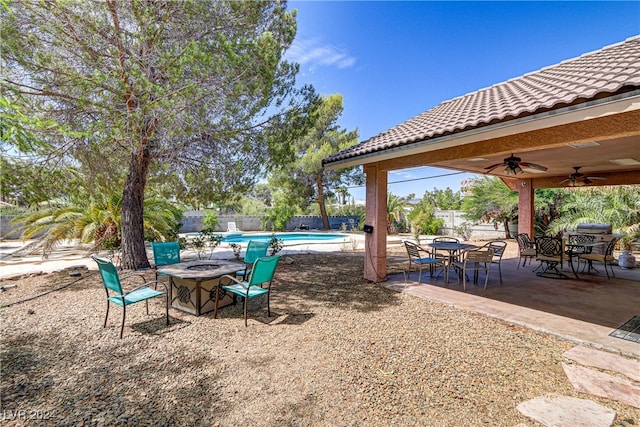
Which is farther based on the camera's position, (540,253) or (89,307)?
(540,253)

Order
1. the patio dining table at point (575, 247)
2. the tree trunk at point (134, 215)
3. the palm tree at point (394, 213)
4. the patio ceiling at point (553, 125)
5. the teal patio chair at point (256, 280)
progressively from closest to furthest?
the patio ceiling at point (553, 125) → the teal patio chair at point (256, 280) → the tree trunk at point (134, 215) → the patio dining table at point (575, 247) → the palm tree at point (394, 213)

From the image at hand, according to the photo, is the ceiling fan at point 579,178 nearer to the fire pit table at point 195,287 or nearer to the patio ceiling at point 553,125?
the patio ceiling at point 553,125

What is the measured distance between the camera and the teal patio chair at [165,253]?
6555 mm

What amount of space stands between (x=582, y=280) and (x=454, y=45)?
33.2 feet

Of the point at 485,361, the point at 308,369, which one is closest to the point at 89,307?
the point at 308,369

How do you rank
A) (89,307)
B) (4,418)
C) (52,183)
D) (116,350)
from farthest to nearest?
(52,183) < (89,307) < (116,350) < (4,418)

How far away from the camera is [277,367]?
3338 millimetres

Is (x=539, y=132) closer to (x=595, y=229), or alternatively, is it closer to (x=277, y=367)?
(x=277, y=367)

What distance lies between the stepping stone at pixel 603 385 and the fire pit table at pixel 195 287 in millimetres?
4695

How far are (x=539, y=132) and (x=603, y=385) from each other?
3180 millimetres

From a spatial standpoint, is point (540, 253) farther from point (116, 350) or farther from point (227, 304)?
point (116, 350)

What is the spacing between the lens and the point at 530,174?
1077 centimetres

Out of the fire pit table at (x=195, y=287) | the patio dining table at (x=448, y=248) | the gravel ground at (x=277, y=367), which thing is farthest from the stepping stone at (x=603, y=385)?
the fire pit table at (x=195, y=287)

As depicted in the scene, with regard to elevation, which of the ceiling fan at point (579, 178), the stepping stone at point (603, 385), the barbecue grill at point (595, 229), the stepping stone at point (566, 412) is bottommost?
the stepping stone at point (603, 385)
